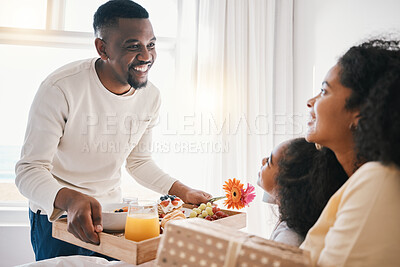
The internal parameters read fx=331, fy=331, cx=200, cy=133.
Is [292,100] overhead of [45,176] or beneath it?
overhead

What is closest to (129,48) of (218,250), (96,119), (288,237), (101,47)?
(101,47)

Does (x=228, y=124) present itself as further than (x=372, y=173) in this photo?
Yes

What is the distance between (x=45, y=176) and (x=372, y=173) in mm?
1072

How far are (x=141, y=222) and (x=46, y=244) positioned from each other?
0.74m

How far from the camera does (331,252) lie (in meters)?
0.58

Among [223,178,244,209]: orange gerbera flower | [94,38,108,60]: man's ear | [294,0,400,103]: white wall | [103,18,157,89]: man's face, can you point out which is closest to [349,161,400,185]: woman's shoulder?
[294,0,400,103]: white wall

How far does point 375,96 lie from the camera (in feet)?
2.15

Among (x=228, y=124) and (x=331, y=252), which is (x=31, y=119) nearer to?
(x=331, y=252)

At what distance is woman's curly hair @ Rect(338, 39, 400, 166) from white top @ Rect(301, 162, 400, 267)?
5cm

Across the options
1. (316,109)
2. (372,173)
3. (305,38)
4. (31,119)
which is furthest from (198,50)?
(372,173)

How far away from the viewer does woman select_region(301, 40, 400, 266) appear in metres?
0.56

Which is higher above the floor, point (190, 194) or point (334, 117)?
point (334, 117)

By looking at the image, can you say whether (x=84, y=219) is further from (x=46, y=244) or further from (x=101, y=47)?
(x=101, y=47)

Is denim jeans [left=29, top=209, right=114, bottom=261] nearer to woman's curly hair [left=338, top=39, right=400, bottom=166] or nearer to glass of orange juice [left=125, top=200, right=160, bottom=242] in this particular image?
glass of orange juice [left=125, top=200, right=160, bottom=242]
